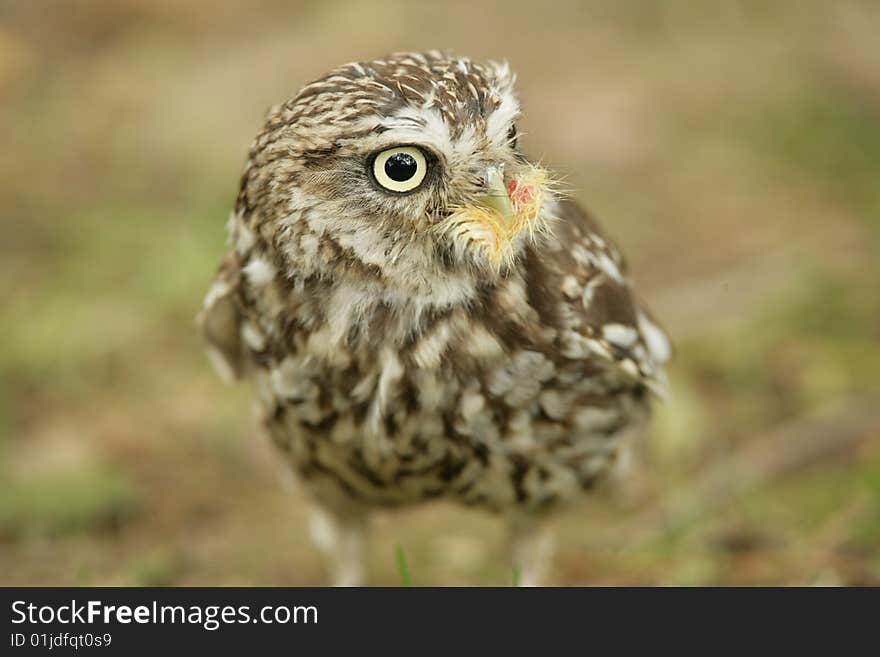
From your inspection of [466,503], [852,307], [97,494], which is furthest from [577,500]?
[852,307]

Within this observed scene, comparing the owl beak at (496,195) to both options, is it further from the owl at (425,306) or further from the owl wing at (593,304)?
the owl wing at (593,304)

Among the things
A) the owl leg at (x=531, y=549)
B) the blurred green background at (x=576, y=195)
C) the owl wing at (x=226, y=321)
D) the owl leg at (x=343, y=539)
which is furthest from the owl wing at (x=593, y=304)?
the owl leg at (x=343, y=539)

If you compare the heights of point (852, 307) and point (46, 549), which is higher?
point (852, 307)

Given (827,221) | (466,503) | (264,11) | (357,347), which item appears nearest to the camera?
(357,347)

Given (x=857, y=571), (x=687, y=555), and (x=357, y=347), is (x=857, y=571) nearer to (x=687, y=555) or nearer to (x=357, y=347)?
(x=687, y=555)

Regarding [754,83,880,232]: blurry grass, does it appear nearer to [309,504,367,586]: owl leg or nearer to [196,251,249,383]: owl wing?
[309,504,367,586]: owl leg

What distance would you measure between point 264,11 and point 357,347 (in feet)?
18.7

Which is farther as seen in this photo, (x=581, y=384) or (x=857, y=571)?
(x=857, y=571)

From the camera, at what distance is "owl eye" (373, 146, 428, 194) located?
93.9 inches

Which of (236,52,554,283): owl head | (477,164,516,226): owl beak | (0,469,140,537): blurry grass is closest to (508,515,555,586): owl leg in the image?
(236,52,554,283): owl head

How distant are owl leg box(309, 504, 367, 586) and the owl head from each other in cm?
112

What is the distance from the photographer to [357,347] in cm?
267

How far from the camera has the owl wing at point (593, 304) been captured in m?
2.76

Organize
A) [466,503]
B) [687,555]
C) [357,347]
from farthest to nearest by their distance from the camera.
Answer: [687,555]
[466,503]
[357,347]
